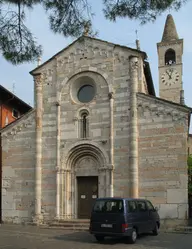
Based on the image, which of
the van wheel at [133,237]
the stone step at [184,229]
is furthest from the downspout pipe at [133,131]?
the van wheel at [133,237]

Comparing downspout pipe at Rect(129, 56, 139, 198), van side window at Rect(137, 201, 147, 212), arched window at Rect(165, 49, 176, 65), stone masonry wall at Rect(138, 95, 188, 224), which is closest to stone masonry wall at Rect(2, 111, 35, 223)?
downspout pipe at Rect(129, 56, 139, 198)

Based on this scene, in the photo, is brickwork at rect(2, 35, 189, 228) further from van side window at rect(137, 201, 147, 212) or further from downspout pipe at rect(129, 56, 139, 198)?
van side window at rect(137, 201, 147, 212)

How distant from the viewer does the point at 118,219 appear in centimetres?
1377

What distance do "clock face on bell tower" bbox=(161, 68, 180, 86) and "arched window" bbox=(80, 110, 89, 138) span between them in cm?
2259

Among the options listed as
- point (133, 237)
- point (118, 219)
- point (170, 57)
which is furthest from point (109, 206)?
point (170, 57)

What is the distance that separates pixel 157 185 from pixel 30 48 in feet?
33.2

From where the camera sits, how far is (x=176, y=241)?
14.4 meters

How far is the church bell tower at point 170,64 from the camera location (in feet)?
132

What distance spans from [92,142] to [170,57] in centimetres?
2472

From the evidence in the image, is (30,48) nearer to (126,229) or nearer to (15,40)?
(15,40)

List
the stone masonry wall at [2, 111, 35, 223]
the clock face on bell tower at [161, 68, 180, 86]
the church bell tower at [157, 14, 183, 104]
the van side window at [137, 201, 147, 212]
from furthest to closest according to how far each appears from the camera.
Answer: the clock face on bell tower at [161, 68, 180, 86] < the church bell tower at [157, 14, 183, 104] < the stone masonry wall at [2, 111, 35, 223] < the van side window at [137, 201, 147, 212]

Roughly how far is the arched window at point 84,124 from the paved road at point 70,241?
5.21 meters

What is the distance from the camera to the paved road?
43.2 feet

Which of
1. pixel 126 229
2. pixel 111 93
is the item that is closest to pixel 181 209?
pixel 126 229
